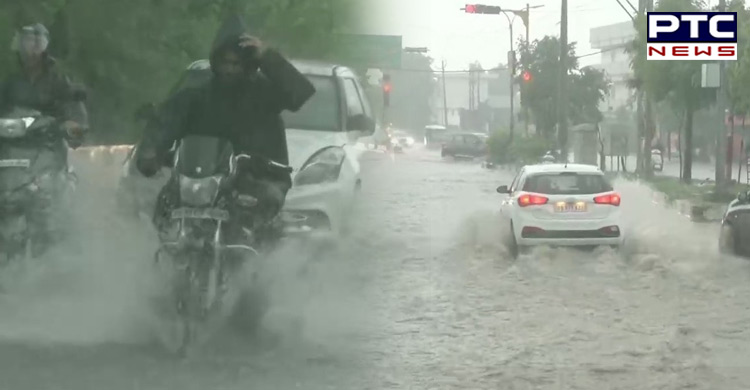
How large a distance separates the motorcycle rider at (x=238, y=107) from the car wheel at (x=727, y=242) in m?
8.78

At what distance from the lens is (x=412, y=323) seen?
33.8 feet

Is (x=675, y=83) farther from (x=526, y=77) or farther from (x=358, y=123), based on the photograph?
(x=358, y=123)

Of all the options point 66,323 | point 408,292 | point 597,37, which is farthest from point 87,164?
point 597,37

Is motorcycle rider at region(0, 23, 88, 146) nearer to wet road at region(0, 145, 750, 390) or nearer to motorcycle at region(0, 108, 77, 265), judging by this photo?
motorcycle at region(0, 108, 77, 265)

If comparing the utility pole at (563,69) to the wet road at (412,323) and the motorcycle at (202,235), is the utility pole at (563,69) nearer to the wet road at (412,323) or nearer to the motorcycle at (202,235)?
the wet road at (412,323)

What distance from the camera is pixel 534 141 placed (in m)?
57.2

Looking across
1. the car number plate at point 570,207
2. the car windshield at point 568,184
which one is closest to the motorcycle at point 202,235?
the car number plate at point 570,207

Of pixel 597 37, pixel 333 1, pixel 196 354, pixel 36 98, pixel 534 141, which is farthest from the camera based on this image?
pixel 597 37

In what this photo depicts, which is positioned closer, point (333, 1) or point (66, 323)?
point (66, 323)

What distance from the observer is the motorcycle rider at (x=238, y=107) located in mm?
8789

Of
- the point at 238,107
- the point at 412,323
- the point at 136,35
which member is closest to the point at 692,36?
the point at 136,35

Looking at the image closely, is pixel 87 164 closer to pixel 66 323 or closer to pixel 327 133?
pixel 327 133

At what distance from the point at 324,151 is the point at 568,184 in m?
5.55

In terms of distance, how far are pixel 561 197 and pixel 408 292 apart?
5.29m
